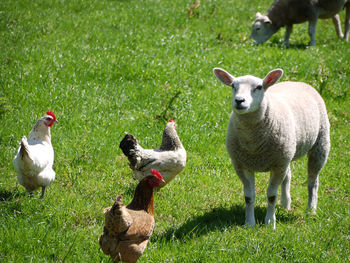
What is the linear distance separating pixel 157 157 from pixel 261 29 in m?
7.43

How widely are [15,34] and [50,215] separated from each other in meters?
6.81

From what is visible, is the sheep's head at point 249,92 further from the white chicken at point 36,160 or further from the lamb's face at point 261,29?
the lamb's face at point 261,29

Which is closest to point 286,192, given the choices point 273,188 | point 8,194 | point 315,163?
point 315,163

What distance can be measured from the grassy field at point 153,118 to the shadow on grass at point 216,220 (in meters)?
0.03

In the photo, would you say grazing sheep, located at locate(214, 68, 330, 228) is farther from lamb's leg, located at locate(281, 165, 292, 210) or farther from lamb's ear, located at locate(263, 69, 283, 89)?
lamb's leg, located at locate(281, 165, 292, 210)

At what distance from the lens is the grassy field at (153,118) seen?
5066 mm

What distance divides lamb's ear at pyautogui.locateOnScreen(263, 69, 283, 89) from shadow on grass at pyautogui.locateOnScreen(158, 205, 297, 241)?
1851 mm

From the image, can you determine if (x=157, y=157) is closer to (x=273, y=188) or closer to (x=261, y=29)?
(x=273, y=188)

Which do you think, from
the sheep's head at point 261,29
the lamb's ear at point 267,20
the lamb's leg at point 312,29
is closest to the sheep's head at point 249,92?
the sheep's head at point 261,29

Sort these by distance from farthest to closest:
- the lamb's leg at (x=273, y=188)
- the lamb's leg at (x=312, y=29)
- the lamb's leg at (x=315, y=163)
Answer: the lamb's leg at (x=312, y=29)
the lamb's leg at (x=315, y=163)
the lamb's leg at (x=273, y=188)

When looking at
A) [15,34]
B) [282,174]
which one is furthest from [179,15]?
[282,174]

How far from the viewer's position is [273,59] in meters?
11.2

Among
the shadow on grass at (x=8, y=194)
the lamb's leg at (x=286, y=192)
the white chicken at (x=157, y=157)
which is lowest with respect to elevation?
the lamb's leg at (x=286, y=192)

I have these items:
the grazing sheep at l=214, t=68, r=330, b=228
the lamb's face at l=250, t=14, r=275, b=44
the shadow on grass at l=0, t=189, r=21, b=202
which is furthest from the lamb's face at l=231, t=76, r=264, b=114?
the lamb's face at l=250, t=14, r=275, b=44
